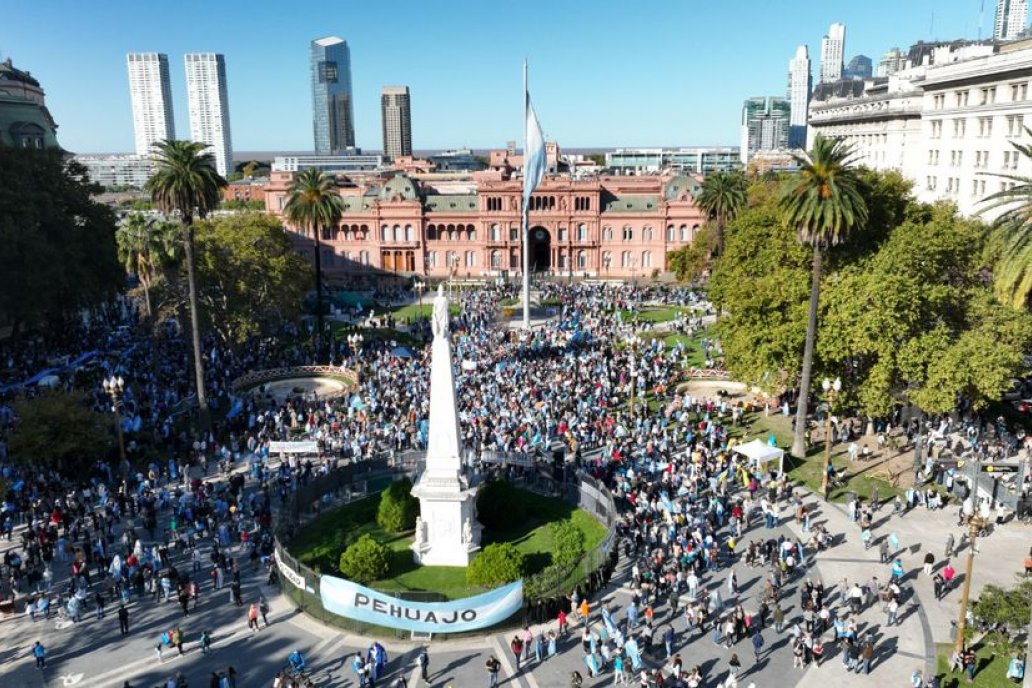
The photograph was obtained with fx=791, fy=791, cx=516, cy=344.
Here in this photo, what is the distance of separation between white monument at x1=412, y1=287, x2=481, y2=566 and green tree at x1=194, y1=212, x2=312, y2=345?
2742 centimetres

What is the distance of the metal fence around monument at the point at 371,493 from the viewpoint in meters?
22.4

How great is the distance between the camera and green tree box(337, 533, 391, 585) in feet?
76.9

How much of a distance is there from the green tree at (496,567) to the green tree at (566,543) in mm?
1672

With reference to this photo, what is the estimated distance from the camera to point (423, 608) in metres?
21.3

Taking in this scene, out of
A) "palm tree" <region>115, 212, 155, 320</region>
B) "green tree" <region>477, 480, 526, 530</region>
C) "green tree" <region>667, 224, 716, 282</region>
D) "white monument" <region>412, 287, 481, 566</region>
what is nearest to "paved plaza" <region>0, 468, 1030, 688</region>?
"white monument" <region>412, 287, 481, 566</region>

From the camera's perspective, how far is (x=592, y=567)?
2380cm

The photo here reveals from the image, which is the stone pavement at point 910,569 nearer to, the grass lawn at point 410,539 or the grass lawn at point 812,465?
the grass lawn at point 812,465

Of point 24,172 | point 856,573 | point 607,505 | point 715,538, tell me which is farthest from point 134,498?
point 24,172

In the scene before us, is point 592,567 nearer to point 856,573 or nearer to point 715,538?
point 715,538

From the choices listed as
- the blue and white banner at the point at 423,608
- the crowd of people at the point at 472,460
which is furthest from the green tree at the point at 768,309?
the blue and white banner at the point at 423,608

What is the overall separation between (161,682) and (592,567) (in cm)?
1200

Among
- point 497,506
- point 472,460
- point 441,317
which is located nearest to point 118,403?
Answer: point 472,460

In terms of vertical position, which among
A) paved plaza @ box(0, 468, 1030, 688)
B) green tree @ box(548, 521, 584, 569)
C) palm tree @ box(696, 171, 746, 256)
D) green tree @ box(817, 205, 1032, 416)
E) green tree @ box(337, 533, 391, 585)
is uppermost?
palm tree @ box(696, 171, 746, 256)

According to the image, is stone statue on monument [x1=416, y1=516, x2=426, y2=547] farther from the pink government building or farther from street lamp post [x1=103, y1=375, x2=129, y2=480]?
the pink government building
